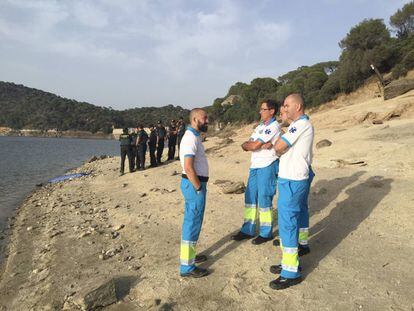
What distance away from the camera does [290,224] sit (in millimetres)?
3898

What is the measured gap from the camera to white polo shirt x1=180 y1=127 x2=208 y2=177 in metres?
4.16

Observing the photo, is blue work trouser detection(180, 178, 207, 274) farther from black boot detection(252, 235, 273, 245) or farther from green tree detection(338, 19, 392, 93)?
green tree detection(338, 19, 392, 93)

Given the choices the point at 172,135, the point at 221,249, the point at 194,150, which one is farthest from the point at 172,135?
the point at 194,150

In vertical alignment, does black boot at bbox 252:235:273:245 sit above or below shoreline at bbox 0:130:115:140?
above

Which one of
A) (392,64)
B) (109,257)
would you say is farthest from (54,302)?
(392,64)

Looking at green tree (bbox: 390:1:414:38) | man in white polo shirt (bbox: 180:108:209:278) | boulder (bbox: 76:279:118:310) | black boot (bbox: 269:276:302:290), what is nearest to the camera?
boulder (bbox: 76:279:118:310)

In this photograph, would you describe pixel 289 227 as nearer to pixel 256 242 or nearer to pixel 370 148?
pixel 256 242

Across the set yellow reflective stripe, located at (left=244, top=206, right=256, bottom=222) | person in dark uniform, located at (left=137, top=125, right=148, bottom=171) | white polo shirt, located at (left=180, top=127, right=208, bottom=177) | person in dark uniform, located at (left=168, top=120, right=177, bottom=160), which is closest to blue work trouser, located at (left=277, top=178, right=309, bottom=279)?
white polo shirt, located at (left=180, top=127, right=208, bottom=177)

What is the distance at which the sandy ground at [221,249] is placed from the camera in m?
3.81

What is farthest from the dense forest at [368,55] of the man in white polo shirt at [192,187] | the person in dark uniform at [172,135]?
the man in white polo shirt at [192,187]

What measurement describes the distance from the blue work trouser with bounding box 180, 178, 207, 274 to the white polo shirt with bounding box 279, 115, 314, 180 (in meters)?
1.06

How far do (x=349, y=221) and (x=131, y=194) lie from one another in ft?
20.9

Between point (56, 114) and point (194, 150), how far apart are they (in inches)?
6288

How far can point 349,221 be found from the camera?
6.06 m
